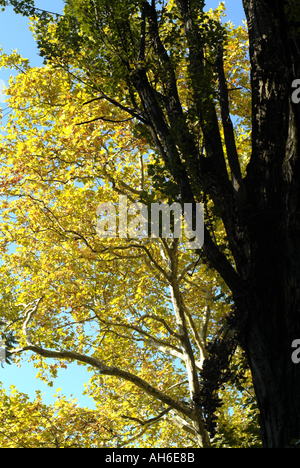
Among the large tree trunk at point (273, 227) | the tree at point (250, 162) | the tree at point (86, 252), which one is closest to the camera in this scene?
the large tree trunk at point (273, 227)

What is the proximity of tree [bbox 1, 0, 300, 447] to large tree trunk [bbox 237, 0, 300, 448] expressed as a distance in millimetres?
11

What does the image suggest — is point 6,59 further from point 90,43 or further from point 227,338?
point 227,338

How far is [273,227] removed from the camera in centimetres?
420

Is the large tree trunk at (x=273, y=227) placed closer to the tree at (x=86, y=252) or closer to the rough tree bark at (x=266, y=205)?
the rough tree bark at (x=266, y=205)

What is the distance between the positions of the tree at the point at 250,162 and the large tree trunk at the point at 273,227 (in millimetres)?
11

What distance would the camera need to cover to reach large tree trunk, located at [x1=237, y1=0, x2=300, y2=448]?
355cm

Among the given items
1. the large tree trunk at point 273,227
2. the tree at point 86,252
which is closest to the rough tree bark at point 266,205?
the large tree trunk at point 273,227

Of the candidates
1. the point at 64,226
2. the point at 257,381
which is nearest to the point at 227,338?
the point at 257,381

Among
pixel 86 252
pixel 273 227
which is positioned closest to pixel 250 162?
pixel 273 227

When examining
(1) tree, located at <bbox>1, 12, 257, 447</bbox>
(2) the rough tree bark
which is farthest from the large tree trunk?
(1) tree, located at <bbox>1, 12, 257, 447</bbox>

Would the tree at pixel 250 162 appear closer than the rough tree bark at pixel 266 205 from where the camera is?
No

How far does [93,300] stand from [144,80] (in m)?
7.36

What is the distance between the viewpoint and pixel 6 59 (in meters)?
10.5

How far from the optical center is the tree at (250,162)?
12.2 ft
